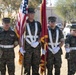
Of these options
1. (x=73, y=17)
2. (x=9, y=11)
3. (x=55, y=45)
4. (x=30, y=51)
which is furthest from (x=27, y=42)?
(x=73, y=17)

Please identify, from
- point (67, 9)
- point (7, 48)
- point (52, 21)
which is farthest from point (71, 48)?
point (67, 9)

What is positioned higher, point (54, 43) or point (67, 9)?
point (54, 43)

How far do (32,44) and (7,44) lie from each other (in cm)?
62

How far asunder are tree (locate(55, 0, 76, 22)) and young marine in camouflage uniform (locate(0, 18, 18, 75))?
36144mm

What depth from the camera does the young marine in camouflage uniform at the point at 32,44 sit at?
7594 mm

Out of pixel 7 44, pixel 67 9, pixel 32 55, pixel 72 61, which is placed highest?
pixel 7 44

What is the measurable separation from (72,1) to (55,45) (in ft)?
124

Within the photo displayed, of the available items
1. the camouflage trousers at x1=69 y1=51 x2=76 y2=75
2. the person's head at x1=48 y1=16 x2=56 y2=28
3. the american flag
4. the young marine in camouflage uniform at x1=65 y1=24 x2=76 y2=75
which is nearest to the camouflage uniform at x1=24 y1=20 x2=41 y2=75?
the american flag

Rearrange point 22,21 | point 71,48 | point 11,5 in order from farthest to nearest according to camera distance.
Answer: point 11,5, point 71,48, point 22,21


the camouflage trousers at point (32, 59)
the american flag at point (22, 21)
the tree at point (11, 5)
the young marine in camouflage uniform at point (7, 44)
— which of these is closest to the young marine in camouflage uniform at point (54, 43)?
the camouflage trousers at point (32, 59)

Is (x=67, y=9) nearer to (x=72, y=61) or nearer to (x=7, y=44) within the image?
(x=72, y=61)

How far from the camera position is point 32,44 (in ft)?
25.0

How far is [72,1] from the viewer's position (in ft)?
147

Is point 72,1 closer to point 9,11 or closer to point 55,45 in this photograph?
point 9,11
